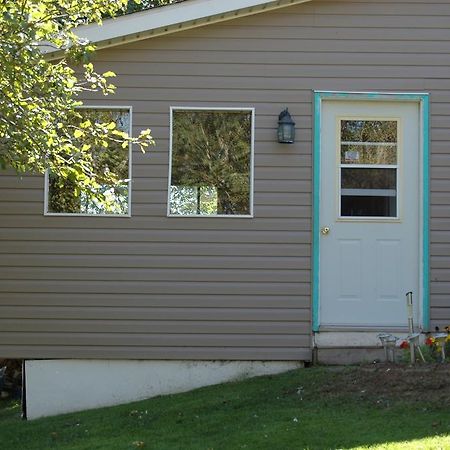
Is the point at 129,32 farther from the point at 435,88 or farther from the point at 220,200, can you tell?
the point at 435,88

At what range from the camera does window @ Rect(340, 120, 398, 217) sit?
8812 mm

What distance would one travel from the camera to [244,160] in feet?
28.6

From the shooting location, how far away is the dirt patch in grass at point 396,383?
685 centimetres

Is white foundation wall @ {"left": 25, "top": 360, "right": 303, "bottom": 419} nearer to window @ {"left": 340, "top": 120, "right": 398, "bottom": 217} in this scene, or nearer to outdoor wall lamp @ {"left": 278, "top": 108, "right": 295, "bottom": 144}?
window @ {"left": 340, "top": 120, "right": 398, "bottom": 217}

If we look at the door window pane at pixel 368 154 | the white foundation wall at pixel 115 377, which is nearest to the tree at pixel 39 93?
the white foundation wall at pixel 115 377

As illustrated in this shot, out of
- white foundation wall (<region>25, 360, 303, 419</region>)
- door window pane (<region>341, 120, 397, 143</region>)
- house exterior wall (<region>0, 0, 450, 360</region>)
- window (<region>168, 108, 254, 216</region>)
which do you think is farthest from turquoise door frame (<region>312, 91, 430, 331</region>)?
white foundation wall (<region>25, 360, 303, 419</region>)

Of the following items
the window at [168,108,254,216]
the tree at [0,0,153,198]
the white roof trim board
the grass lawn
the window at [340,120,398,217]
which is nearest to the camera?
the tree at [0,0,153,198]

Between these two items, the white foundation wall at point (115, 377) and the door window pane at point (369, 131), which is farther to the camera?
the door window pane at point (369, 131)

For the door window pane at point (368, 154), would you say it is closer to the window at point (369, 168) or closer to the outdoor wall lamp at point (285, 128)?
the window at point (369, 168)

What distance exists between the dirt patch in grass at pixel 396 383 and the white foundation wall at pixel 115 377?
3.33 ft

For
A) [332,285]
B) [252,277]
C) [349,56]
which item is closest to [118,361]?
[252,277]

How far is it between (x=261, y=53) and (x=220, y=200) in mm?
1553

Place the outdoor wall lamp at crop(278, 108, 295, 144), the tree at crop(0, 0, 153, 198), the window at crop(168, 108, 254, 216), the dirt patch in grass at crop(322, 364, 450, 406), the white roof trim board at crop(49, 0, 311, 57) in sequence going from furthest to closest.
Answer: the window at crop(168, 108, 254, 216) → the outdoor wall lamp at crop(278, 108, 295, 144) → the white roof trim board at crop(49, 0, 311, 57) → the dirt patch in grass at crop(322, 364, 450, 406) → the tree at crop(0, 0, 153, 198)

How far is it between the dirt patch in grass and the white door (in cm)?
91
